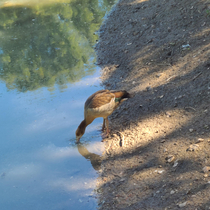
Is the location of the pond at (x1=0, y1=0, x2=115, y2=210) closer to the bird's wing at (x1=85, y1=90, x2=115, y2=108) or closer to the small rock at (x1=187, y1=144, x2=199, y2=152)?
the bird's wing at (x1=85, y1=90, x2=115, y2=108)

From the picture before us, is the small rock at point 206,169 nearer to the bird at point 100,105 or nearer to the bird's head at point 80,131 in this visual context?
the bird at point 100,105

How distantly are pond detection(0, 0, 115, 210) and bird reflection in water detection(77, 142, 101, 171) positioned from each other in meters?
0.02

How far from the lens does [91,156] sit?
222 inches

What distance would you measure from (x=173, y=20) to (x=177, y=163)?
5.28 m

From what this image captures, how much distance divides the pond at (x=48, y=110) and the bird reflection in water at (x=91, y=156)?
0.06 feet

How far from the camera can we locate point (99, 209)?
4.41 meters

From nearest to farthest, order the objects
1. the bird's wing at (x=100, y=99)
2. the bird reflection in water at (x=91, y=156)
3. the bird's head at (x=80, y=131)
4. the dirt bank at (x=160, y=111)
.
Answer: the dirt bank at (x=160, y=111) → the bird reflection in water at (x=91, y=156) → the bird's wing at (x=100, y=99) → the bird's head at (x=80, y=131)

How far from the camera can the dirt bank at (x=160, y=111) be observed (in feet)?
13.7

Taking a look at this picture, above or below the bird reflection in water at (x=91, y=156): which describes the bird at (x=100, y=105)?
above

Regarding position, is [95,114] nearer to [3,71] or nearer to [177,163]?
[177,163]

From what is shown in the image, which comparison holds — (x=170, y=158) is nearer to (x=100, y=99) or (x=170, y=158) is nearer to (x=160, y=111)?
(x=160, y=111)

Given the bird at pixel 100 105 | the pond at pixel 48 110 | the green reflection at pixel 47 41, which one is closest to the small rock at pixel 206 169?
→ the pond at pixel 48 110

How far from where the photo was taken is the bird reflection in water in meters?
5.42

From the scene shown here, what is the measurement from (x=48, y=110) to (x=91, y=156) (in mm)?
1918
